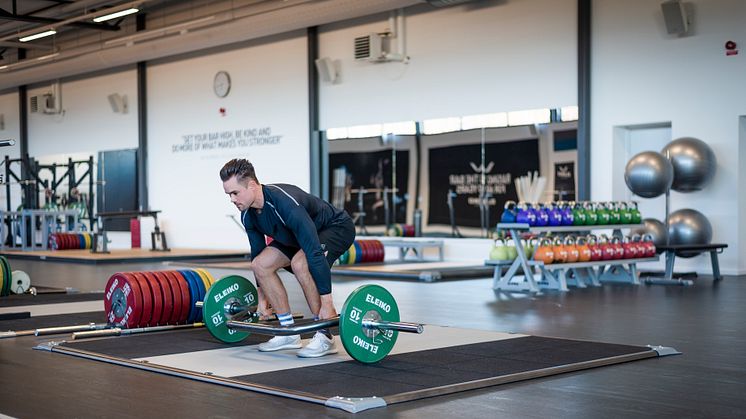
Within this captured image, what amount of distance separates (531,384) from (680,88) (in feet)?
21.2

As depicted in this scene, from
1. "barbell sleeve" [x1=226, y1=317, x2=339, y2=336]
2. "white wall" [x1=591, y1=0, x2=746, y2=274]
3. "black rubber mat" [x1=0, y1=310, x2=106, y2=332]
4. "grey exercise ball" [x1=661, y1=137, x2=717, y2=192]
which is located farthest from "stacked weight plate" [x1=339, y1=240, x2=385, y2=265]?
"barbell sleeve" [x1=226, y1=317, x2=339, y2=336]

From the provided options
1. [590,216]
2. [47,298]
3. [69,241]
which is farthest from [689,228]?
[69,241]

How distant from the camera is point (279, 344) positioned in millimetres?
4180

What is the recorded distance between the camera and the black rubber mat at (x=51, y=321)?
17.2ft

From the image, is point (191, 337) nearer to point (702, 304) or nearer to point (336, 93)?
point (702, 304)

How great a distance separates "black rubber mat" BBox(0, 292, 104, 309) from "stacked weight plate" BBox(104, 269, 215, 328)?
1.62m

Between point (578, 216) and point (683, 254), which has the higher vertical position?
point (578, 216)

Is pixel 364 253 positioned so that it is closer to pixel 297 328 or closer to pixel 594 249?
pixel 594 249

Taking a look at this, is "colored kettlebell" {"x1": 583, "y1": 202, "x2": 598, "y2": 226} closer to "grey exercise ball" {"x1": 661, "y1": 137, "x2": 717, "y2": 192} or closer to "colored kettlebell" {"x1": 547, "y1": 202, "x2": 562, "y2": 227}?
"colored kettlebell" {"x1": 547, "y1": 202, "x2": 562, "y2": 227}

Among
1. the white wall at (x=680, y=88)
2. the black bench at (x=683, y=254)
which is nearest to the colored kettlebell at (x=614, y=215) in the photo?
the black bench at (x=683, y=254)

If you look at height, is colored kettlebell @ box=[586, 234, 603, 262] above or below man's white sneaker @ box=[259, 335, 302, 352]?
above

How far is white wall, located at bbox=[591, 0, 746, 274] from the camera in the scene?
28.7 feet

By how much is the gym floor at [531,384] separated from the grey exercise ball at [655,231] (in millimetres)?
2559

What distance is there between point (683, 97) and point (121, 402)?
24.4 feet
